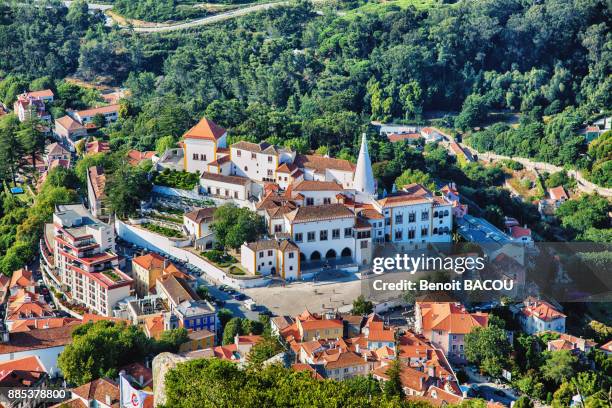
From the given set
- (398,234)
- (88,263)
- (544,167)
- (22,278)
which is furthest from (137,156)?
(544,167)

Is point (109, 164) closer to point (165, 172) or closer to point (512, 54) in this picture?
point (165, 172)

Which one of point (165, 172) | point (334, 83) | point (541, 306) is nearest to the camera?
point (541, 306)

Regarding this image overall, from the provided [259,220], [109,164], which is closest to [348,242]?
[259,220]

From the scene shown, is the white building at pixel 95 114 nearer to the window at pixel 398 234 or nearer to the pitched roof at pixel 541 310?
the window at pixel 398 234

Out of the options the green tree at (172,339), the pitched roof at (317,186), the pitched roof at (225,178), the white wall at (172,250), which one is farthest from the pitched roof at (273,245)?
the green tree at (172,339)

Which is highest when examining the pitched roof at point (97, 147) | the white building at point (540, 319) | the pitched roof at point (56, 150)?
the pitched roof at point (97, 147)

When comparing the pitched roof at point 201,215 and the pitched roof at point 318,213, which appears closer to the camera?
the pitched roof at point 318,213

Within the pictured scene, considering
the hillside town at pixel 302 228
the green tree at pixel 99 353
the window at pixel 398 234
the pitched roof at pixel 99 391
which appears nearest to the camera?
the pitched roof at pixel 99 391
